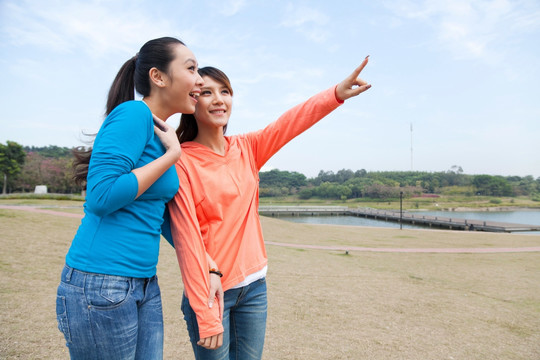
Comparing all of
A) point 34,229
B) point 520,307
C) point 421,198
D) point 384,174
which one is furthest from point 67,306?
point 384,174

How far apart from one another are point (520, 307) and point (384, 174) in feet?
313

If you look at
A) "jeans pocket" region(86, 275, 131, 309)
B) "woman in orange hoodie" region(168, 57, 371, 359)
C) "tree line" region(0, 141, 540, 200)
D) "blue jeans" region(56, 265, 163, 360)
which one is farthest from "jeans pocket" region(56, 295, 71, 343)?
"tree line" region(0, 141, 540, 200)

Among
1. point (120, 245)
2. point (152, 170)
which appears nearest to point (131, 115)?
point (152, 170)

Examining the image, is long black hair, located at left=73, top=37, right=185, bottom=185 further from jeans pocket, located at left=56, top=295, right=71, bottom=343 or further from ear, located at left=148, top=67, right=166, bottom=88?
jeans pocket, located at left=56, top=295, right=71, bottom=343

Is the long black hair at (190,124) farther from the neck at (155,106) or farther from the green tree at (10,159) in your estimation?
the green tree at (10,159)

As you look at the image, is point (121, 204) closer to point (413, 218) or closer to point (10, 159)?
point (413, 218)

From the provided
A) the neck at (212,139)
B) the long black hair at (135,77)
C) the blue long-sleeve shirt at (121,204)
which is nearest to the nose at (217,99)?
the neck at (212,139)

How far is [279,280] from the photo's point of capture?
7.01 metres

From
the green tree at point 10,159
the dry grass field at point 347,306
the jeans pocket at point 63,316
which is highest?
the green tree at point 10,159

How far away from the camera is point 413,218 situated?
38.6 m

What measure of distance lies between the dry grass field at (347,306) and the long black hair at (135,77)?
9.32 ft

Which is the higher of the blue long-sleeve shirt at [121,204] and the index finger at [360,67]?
the index finger at [360,67]

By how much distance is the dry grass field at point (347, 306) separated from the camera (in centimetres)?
385

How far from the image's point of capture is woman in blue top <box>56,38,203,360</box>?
3.72ft
